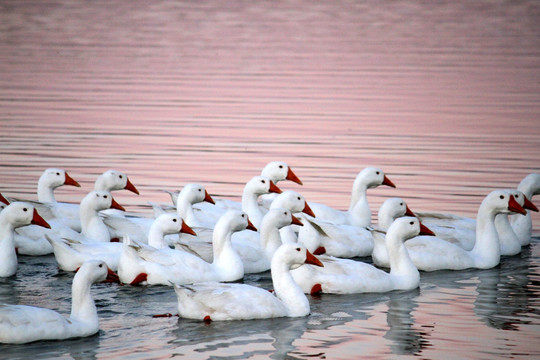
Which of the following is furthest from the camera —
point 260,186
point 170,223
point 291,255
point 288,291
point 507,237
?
point 260,186

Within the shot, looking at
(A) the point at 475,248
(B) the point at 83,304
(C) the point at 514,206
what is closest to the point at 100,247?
(B) the point at 83,304

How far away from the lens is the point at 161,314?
12195 millimetres

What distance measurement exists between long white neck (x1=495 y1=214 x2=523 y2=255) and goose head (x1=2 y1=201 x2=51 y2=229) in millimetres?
6365

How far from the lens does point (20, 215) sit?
556 inches

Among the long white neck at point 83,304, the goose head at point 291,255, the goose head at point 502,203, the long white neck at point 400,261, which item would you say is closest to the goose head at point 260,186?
the long white neck at point 400,261

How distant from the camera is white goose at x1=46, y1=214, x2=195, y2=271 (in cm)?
1420

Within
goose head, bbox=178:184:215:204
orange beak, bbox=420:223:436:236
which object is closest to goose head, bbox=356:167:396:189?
goose head, bbox=178:184:215:204

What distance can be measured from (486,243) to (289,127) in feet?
35.0

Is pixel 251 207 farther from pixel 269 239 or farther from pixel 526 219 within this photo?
pixel 526 219

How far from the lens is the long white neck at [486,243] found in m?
15.4

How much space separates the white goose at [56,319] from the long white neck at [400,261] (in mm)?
3928

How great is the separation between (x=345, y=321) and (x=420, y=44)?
31762 millimetres

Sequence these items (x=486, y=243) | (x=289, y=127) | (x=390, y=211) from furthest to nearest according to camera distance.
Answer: (x=289, y=127), (x=390, y=211), (x=486, y=243)

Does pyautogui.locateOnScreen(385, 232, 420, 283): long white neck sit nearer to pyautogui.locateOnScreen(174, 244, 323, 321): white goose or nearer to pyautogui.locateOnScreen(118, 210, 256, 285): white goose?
pyautogui.locateOnScreen(118, 210, 256, 285): white goose
